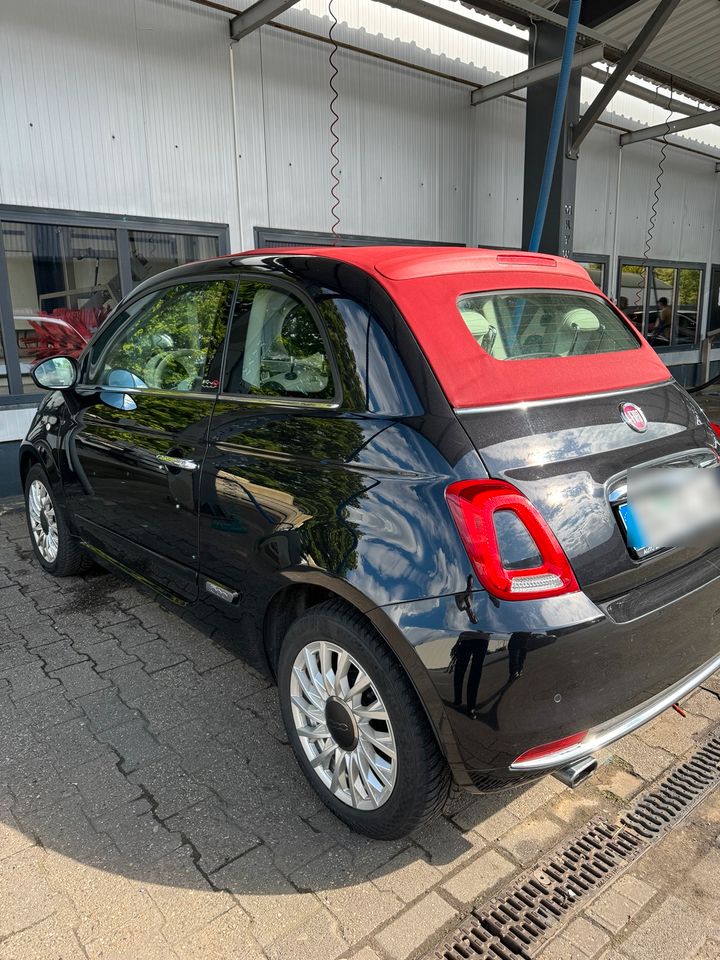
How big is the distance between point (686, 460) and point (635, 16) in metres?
7.97

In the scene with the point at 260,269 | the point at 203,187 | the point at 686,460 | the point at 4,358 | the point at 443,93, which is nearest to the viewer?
the point at 686,460

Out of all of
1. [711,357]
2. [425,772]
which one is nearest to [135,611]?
[425,772]

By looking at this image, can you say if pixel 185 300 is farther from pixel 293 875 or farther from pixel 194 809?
pixel 293 875

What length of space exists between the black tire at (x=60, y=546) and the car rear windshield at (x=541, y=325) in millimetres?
2717

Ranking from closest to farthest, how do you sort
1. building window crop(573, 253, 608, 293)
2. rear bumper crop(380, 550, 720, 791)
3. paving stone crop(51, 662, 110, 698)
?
1. rear bumper crop(380, 550, 720, 791)
2. paving stone crop(51, 662, 110, 698)
3. building window crop(573, 253, 608, 293)

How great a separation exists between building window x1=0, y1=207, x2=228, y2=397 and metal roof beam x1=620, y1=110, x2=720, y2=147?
7766 mm

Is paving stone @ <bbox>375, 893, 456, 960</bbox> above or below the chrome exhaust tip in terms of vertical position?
below

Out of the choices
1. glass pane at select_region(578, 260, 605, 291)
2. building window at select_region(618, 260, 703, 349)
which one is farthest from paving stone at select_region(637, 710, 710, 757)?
building window at select_region(618, 260, 703, 349)

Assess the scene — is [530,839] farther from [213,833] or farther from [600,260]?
[600,260]

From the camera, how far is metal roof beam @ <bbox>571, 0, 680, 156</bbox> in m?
6.19

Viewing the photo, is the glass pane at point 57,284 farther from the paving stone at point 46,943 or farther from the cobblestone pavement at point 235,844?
the paving stone at point 46,943

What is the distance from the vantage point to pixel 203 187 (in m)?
6.89

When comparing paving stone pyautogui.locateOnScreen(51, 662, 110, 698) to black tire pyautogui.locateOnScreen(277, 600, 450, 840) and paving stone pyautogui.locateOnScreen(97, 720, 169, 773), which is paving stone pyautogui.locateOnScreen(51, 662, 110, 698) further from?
black tire pyautogui.locateOnScreen(277, 600, 450, 840)

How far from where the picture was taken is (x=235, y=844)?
2143mm
